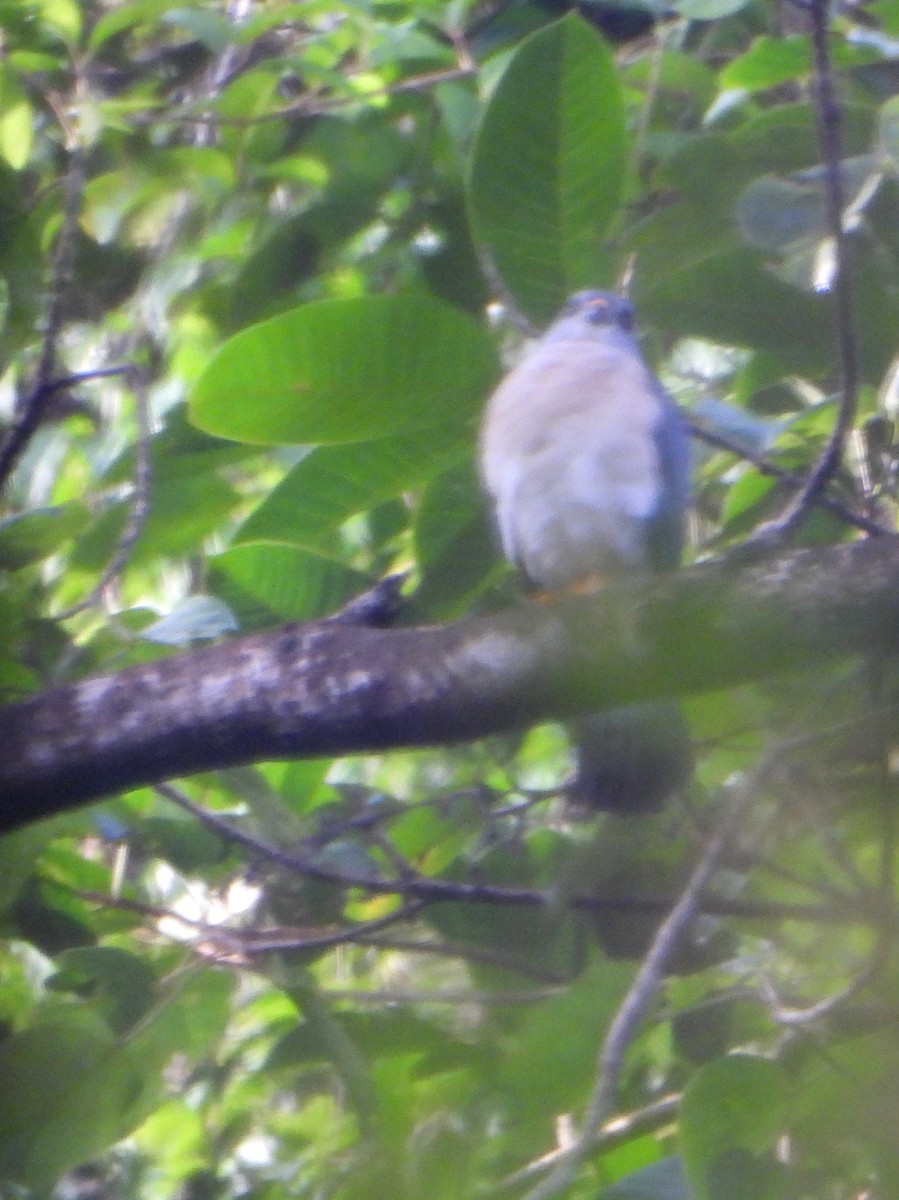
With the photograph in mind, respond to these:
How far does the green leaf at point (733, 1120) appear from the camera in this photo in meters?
2.09

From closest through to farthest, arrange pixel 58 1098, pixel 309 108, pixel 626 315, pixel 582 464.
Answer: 1. pixel 58 1098
2. pixel 582 464
3. pixel 626 315
4. pixel 309 108

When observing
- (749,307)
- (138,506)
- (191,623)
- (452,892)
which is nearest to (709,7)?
(749,307)

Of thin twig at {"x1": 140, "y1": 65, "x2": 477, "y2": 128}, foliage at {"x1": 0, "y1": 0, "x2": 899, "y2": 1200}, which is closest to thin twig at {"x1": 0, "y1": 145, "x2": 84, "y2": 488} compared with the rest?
foliage at {"x1": 0, "y1": 0, "x2": 899, "y2": 1200}

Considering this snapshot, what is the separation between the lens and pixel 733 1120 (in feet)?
6.88

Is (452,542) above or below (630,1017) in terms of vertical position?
above

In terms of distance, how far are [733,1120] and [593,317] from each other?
1.55 m

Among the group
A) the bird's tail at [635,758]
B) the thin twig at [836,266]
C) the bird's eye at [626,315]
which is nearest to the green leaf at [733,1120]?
the bird's tail at [635,758]

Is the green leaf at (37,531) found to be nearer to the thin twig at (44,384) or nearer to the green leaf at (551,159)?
the thin twig at (44,384)

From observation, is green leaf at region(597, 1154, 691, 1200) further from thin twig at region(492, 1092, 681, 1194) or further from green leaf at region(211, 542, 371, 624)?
green leaf at region(211, 542, 371, 624)

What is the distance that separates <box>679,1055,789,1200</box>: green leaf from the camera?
209 centimetres

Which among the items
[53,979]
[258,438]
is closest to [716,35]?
[258,438]

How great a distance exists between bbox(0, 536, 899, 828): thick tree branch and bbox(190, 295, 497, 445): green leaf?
0.45 meters

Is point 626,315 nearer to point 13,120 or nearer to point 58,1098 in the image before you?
point 13,120

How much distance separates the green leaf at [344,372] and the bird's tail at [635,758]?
0.61m
